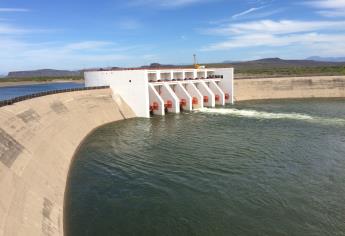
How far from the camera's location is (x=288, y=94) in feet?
241

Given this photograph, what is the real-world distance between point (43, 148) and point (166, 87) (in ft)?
103

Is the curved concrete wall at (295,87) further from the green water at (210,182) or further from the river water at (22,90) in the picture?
the river water at (22,90)

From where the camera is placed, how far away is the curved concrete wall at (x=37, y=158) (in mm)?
14484

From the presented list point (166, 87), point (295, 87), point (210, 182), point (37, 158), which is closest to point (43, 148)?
point (37, 158)

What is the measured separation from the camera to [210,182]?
22.4 m

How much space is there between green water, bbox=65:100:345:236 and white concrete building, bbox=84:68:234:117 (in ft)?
33.1

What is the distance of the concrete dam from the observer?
1472 centimetres

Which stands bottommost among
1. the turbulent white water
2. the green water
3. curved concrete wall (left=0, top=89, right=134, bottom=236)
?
the green water

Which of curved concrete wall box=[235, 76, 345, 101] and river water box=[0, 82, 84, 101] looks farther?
river water box=[0, 82, 84, 101]

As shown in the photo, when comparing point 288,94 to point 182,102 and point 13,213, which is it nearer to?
point 182,102

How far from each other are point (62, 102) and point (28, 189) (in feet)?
79.7

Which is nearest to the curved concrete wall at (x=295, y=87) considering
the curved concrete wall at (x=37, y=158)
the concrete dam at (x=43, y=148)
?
the concrete dam at (x=43, y=148)

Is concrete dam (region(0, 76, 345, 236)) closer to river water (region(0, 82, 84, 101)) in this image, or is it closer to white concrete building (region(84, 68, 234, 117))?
white concrete building (region(84, 68, 234, 117))

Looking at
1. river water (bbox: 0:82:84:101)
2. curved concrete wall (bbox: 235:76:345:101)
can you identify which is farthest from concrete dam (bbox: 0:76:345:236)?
river water (bbox: 0:82:84:101)
